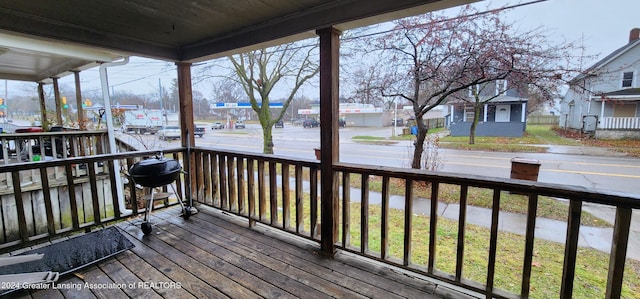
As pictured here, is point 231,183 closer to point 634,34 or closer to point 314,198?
point 314,198

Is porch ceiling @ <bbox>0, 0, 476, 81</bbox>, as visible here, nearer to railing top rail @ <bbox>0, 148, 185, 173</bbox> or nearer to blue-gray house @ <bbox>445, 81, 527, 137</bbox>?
railing top rail @ <bbox>0, 148, 185, 173</bbox>

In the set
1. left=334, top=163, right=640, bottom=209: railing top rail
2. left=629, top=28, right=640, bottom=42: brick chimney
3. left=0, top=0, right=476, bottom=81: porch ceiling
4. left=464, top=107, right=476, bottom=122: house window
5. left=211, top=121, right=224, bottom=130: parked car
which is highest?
left=0, top=0, right=476, bottom=81: porch ceiling

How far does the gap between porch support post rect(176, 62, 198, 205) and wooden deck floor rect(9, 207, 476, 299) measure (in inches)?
40.6

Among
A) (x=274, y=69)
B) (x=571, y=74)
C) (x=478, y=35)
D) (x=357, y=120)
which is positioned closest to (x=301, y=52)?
(x=274, y=69)

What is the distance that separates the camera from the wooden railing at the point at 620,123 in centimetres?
232

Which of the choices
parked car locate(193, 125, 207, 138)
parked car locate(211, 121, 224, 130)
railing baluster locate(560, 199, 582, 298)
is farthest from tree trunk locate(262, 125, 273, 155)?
railing baluster locate(560, 199, 582, 298)

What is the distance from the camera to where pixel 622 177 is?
252cm

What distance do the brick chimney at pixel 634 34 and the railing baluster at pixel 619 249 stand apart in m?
1.86

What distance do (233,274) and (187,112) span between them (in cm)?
241

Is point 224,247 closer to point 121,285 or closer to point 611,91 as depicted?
point 121,285

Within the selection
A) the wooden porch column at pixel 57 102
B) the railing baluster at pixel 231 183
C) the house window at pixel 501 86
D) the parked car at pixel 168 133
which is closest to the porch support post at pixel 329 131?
the railing baluster at pixel 231 183

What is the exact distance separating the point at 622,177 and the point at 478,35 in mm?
2152

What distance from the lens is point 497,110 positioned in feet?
11.7

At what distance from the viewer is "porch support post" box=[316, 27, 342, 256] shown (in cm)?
234
